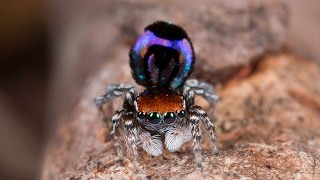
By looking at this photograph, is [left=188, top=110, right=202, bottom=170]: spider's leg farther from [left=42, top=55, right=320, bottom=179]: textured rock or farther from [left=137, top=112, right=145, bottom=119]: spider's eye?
[left=137, top=112, right=145, bottom=119]: spider's eye

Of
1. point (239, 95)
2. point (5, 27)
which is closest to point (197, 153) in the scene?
point (239, 95)

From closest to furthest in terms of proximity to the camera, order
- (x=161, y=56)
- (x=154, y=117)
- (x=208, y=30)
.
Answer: (x=154, y=117) < (x=161, y=56) < (x=208, y=30)

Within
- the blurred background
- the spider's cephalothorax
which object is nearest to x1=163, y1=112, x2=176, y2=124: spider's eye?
the spider's cephalothorax

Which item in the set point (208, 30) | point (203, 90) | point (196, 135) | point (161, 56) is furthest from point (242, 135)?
point (208, 30)

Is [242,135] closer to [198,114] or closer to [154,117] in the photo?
[198,114]

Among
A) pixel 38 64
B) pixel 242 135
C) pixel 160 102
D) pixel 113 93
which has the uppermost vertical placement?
pixel 38 64

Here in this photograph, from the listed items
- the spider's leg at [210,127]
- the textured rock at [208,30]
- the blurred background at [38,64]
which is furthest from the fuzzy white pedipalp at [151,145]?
the blurred background at [38,64]

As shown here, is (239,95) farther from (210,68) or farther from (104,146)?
(104,146)
